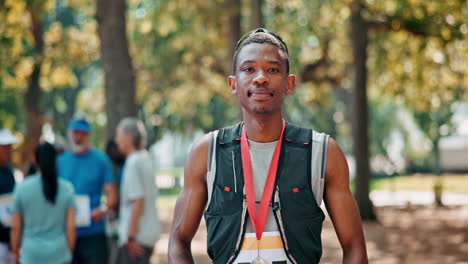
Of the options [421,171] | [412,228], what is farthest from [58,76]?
[421,171]

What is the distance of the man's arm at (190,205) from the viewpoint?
3.05 meters

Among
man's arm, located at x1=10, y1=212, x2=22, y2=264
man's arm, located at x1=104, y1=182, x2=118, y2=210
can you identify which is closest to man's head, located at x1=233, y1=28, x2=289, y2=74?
man's arm, located at x1=10, y1=212, x2=22, y2=264

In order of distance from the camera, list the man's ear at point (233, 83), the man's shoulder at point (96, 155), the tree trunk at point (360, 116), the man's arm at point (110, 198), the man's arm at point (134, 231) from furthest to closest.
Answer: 1. the tree trunk at point (360, 116)
2. the man's shoulder at point (96, 155)
3. the man's arm at point (110, 198)
4. the man's arm at point (134, 231)
5. the man's ear at point (233, 83)

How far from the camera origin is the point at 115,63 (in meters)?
10.4

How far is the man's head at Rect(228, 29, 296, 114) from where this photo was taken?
2979 mm

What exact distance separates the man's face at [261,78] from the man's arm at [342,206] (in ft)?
0.98

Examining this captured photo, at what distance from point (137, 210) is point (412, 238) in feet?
39.3

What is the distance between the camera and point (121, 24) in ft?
34.7

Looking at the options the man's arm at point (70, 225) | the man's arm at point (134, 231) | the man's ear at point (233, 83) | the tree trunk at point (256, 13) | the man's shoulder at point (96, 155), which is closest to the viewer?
the man's ear at point (233, 83)

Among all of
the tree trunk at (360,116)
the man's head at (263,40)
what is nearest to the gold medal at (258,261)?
the man's head at (263,40)

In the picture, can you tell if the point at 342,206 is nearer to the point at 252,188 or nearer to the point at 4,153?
the point at 252,188

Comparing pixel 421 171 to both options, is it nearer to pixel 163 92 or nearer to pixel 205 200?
pixel 163 92

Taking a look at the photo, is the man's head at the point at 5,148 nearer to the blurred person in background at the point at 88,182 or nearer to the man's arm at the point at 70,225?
the blurred person in background at the point at 88,182

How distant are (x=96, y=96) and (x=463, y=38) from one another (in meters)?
21.5
